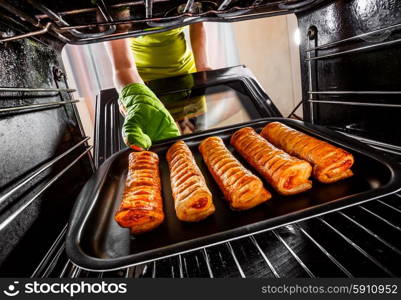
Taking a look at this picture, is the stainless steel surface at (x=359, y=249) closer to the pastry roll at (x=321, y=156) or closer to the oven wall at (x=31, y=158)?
the pastry roll at (x=321, y=156)

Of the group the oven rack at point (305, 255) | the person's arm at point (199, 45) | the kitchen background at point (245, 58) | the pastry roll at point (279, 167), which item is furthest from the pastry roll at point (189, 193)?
the kitchen background at point (245, 58)

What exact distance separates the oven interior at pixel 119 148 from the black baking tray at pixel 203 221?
0.30ft

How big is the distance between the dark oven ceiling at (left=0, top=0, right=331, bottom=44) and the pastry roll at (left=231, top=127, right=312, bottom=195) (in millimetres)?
799

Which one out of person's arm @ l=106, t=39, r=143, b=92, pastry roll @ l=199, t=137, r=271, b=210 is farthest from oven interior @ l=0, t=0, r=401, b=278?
person's arm @ l=106, t=39, r=143, b=92

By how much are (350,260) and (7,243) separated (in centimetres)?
122

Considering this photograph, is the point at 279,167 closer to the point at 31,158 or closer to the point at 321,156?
the point at 321,156

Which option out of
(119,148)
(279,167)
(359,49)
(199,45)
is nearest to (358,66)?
(359,49)

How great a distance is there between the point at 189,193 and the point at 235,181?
0.25 m

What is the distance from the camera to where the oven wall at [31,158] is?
0.91 metres

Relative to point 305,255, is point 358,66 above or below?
above

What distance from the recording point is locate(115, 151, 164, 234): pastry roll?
111cm

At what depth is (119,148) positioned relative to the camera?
1914mm

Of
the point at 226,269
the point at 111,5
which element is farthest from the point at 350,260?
the point at 111,5

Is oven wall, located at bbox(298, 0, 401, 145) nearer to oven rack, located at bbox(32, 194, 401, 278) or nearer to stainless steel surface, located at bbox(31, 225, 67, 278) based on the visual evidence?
oven rack, located at bbox(32, 194, 401, 278)
